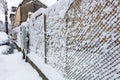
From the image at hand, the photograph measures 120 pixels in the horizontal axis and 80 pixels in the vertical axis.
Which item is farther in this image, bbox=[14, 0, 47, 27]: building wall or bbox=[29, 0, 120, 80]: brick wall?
bbox=[14, 0, 47, 27]: building wall

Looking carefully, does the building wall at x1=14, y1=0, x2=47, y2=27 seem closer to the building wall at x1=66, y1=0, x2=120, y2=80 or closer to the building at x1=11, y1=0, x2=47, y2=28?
the building at x1=11, y1=0, x2=47, y2=28

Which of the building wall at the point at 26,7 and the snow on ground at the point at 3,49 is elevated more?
the building wall at the point at 26,7

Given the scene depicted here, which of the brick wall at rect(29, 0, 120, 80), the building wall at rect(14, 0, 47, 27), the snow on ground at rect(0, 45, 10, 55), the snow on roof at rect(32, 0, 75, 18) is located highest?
the building wall at rect(14, 0, 47, 27)

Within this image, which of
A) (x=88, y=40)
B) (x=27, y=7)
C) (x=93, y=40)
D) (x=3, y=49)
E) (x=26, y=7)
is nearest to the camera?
(x=93, y=40)

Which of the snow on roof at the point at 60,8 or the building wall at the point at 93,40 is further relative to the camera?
the snow on roof at the point at 60,8

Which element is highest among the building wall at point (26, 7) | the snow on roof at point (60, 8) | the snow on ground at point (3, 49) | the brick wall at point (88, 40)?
the building wall at point (26, 7)

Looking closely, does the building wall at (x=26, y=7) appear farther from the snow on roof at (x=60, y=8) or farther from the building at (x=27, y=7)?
the snow on roof at (x=60, y=8)

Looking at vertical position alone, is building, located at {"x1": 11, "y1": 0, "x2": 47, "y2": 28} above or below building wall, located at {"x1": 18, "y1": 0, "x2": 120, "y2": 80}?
above

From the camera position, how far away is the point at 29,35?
10.7 meters

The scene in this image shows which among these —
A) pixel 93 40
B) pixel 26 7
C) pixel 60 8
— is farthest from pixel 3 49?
pixel 26 7

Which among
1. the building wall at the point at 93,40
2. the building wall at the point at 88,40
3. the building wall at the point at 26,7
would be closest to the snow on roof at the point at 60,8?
the building wall at the point at 88,40

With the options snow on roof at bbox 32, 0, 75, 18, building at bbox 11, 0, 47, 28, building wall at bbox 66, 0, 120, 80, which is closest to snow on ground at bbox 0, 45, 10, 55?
snow on roof at bbox 32, 0, 75, 18

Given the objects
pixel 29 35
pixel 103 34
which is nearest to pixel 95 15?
pixel 103 34

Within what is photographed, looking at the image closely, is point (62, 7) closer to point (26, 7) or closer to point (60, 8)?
point (60, 8)
